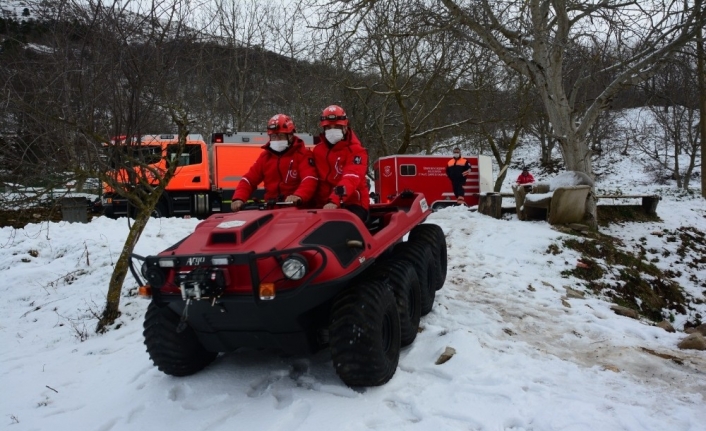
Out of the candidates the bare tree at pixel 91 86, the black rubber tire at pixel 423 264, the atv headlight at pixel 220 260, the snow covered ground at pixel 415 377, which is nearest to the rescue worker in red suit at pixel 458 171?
the snow covered ground at pixel 415 377

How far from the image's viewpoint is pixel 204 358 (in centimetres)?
422

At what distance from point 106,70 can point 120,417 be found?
347cm

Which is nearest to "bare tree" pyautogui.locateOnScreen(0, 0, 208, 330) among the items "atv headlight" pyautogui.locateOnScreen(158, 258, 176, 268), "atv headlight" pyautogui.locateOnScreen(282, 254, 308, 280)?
"atv headlight" pyautogui.locateOnScreen(158, 258, 176, 268)

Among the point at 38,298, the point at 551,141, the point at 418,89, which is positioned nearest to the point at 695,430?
the point at 38,298

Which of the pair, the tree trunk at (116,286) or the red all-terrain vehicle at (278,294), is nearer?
the red all-terrain vehicle at (278,294)

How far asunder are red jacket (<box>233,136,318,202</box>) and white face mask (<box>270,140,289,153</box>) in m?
0.06

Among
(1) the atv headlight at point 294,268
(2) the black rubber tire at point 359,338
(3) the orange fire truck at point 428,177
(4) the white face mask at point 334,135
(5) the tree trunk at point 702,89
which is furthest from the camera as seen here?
(3) the orange fire truck at point 428,177

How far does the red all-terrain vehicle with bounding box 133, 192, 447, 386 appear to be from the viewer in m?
3.33

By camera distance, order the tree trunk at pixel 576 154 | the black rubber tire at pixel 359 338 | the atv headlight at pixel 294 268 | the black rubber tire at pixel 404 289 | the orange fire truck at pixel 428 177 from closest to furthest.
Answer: the atv headlight at pixel 294 268 < the black rubber tire at pixel 359 338 < the black rubber tire at pixel 404 289 < the tree trunk at pixel 576 154 < the orange fire truck at pixel 428 177

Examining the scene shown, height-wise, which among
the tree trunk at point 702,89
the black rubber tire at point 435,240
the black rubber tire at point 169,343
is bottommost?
the black rubber tire at point 169,343

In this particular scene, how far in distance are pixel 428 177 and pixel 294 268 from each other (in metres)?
15.3

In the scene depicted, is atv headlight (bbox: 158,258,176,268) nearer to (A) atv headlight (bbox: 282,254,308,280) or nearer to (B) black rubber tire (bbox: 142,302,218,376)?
(B) black rubber tire (bbox: 142,302,218,376)

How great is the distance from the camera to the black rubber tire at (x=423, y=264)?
16.9 feet

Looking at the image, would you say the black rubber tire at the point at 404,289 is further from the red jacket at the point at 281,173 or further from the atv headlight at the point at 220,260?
the atv headlight at the point at 220,260
